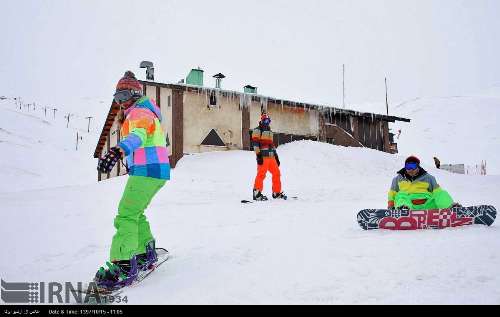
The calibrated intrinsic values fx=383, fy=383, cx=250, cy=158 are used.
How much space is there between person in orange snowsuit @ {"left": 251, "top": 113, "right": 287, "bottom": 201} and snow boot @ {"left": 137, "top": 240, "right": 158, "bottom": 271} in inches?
213

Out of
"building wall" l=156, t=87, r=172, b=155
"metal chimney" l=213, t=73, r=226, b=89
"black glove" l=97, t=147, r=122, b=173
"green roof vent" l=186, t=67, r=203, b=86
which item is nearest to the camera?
"black glove" l=97, t=147, r=122, b=173

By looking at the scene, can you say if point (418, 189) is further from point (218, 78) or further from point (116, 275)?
point (218, 78)

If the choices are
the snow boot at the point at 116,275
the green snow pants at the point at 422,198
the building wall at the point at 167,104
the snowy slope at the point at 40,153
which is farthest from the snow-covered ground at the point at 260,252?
the snowy slope at the point at 40,153

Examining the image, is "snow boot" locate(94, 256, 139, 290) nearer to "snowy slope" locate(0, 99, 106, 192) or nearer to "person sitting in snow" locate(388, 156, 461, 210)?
"person sitting in snow" locate(388, 156, 461, 210)

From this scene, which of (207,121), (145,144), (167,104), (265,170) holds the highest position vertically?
(167,104)

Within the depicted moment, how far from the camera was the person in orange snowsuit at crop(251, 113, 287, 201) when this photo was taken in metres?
8.75

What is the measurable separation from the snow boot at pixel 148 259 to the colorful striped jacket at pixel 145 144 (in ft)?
2.14

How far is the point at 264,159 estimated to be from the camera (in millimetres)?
8766

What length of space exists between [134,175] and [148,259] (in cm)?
75

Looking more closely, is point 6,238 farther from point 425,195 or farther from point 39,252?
point 425,195

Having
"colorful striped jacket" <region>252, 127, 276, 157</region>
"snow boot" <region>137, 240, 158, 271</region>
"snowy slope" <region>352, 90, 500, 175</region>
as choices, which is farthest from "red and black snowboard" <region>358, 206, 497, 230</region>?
"snowy slope" <region>352, 90, 500, 175</region>

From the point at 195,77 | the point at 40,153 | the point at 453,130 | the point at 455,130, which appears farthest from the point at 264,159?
the point at 453,130

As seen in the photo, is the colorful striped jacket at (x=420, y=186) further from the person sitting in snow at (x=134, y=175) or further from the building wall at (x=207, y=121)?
the building wall at (x=207, y=121)

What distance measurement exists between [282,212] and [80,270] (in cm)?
370
